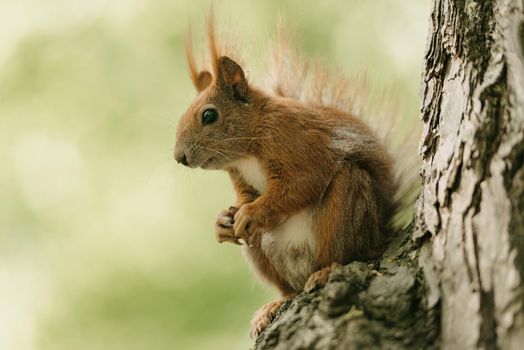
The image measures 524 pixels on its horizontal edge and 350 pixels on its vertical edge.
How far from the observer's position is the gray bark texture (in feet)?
5.54

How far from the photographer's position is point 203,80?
342cm

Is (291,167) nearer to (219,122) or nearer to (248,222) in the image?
(248,222)

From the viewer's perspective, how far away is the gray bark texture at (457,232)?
169cm

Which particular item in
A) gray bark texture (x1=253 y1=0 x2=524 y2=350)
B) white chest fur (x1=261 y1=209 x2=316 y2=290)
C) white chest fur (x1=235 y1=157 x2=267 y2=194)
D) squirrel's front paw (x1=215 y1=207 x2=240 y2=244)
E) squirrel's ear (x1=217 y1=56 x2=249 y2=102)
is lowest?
gray bark texture (x1=253 y1=0 x2=524 y2=350)

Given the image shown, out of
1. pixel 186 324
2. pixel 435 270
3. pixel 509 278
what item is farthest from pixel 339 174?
pixel 186 324

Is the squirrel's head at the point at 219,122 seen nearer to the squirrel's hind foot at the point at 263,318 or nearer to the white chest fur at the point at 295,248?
the white chest fur at the point at 295,248

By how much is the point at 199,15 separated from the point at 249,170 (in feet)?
4.32

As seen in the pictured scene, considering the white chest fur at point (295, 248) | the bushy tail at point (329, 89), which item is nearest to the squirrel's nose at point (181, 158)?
the white chest fur at point (295, 248)

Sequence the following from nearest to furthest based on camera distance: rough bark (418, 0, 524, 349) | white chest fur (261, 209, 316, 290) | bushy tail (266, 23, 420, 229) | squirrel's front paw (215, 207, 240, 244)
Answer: rough bark (418, 0, 524, 349), white chest fur (261, 209, 316, 290), squirrel's front paw (215, 207, 240, 244), bushy tail (266, 23, 420, 229)

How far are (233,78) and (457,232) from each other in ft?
4.89

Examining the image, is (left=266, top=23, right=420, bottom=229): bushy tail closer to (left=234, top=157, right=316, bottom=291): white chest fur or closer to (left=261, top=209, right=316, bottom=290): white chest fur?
(left=234, top=157, right=316, bottom=291): white chest fur

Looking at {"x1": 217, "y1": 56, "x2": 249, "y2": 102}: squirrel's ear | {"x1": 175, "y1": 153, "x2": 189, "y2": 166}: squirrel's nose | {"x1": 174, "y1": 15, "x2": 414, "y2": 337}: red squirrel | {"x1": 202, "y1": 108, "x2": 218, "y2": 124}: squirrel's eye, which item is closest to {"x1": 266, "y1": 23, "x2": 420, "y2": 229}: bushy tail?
{"x1": 174, "y1": 15, "x2": 414, "y2": 337}: red squirrel

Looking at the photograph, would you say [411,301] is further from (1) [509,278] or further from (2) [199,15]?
(2) [199,15]

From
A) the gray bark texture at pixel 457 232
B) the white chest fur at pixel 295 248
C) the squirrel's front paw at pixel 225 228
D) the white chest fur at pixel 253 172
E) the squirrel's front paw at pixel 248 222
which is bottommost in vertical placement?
the gray bark texture at pixel 457 232
